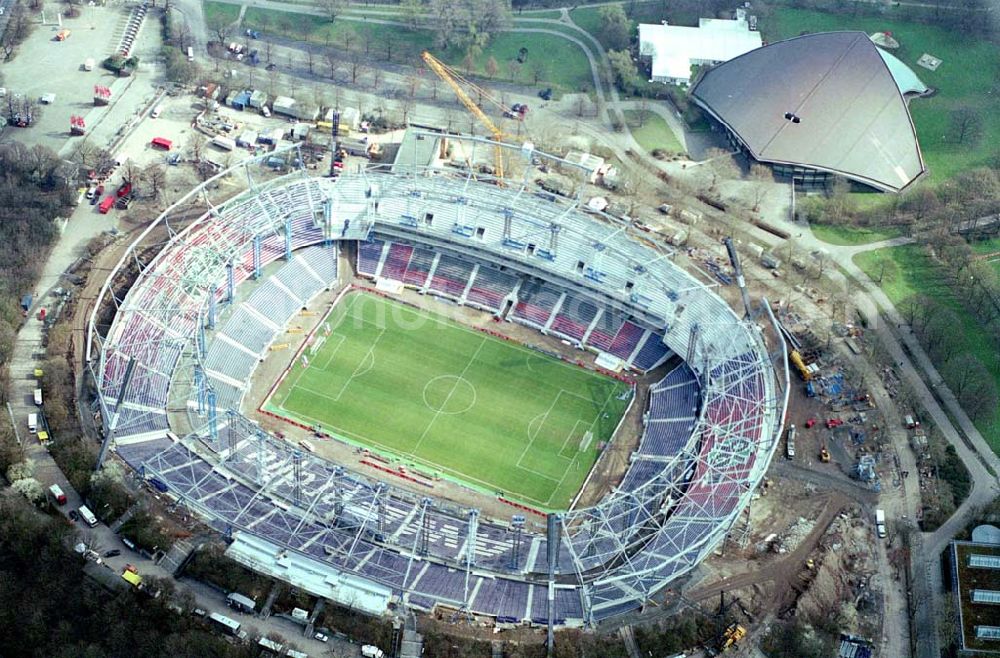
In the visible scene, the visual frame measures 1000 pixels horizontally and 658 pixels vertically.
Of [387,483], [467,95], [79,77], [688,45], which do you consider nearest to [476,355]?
[387,483]

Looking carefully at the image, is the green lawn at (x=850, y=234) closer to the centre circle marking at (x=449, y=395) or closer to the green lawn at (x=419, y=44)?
the green lawn at (x=419, y=44)

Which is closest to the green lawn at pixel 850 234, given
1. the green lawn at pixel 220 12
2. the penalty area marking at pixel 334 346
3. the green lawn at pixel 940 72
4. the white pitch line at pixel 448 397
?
the green lawn at pixel 940 72

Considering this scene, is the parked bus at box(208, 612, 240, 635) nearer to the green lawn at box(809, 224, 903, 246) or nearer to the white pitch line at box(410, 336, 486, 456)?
the white pitch line at box(410, 336, 486, 456)

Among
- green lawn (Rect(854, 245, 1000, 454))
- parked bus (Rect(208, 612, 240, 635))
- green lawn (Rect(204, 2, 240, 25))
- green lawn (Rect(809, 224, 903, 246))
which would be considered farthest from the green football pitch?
green lawn (Rect(204, 2, 240, 25))

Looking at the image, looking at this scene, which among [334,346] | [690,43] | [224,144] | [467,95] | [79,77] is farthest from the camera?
[690,43]

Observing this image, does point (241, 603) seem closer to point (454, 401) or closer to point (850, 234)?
point (454, 401)

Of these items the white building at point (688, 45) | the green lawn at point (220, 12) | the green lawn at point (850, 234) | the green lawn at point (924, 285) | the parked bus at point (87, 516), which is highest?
the white building at point (688, 45)
